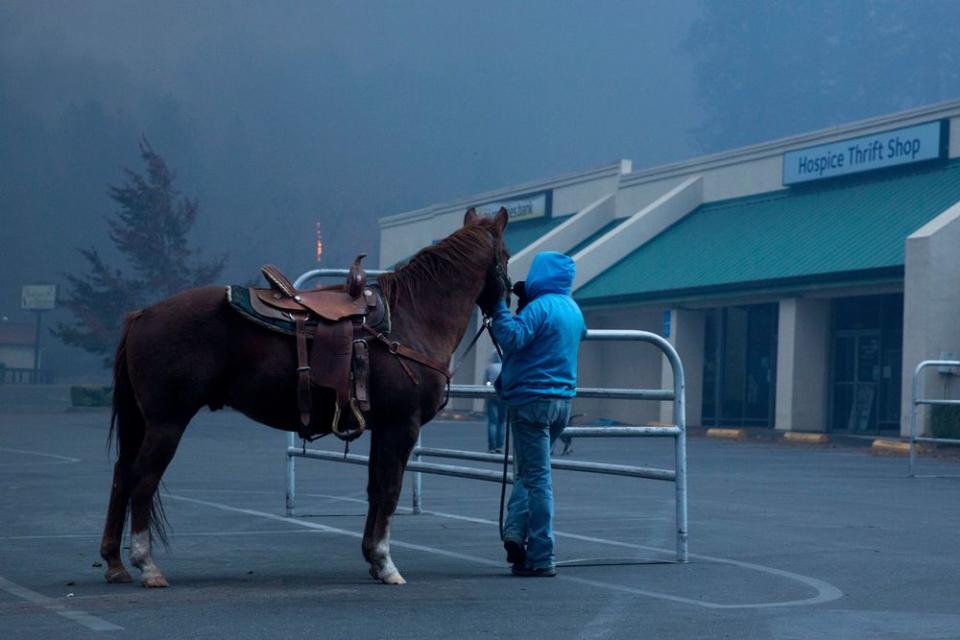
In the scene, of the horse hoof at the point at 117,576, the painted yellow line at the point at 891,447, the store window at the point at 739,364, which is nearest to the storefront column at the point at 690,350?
the store window at the point at 739,364

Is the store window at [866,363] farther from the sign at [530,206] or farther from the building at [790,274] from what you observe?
the sign at [530,206]

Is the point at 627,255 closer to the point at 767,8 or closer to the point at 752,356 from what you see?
the point at 752,356

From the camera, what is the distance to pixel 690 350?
3700 cm

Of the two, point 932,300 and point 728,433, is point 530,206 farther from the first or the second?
point 932,300

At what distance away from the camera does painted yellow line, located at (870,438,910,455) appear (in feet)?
85.9

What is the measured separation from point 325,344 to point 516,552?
181cm

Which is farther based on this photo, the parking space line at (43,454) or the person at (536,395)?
the parking space line at (43,454)

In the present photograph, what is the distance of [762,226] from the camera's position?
35719 millimetres

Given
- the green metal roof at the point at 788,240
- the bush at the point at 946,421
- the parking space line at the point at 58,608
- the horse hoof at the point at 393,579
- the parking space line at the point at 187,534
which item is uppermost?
the green metal roof at the point at 788,240

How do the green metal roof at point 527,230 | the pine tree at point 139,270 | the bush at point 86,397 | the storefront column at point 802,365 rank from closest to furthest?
the storefront column at point 802,365
the green metal roof at point 527,230
the bush at point 86,397
the pine tree at point 139,270

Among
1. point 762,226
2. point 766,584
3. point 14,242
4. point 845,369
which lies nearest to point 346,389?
point 766,584

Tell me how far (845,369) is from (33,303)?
80.4 m

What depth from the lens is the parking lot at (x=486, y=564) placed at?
21.5 ft

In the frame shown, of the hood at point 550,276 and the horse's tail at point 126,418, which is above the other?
the hood at point 550,276
